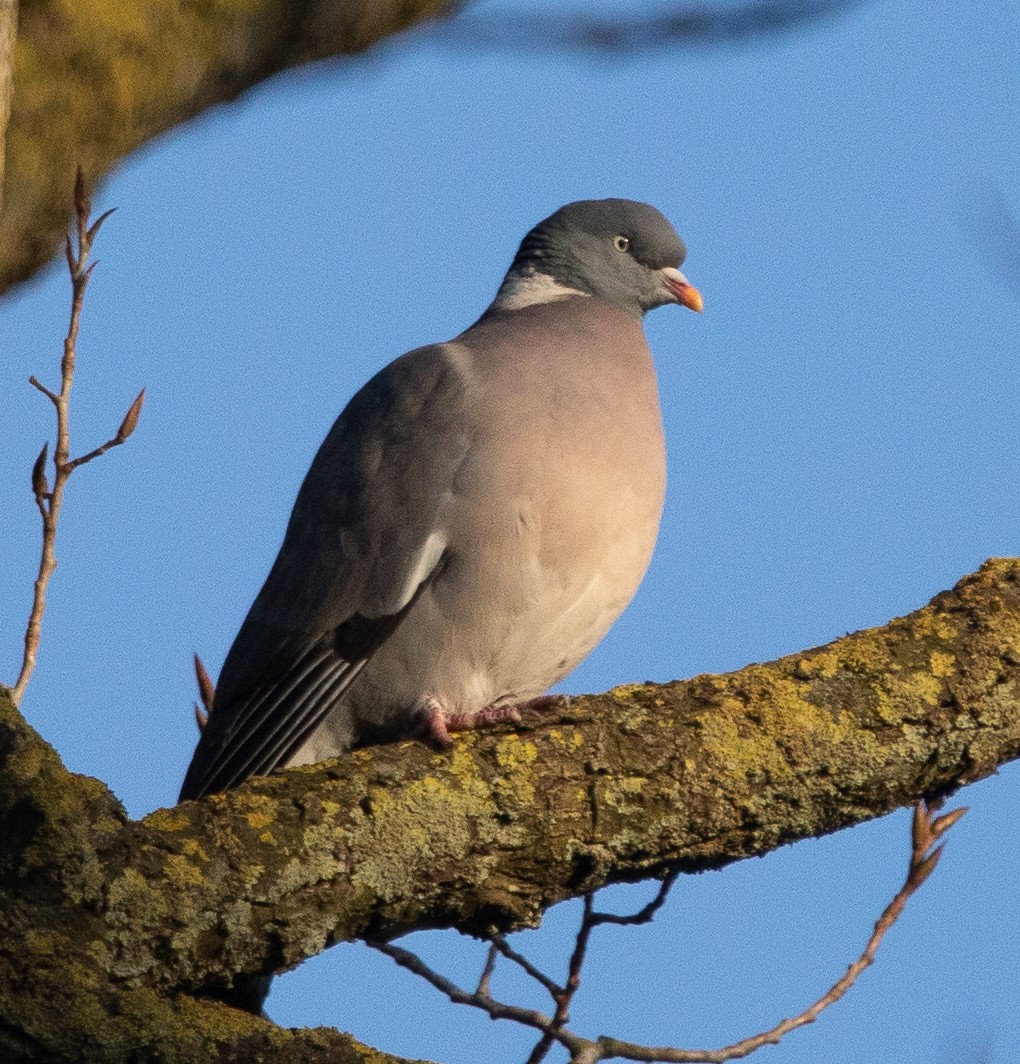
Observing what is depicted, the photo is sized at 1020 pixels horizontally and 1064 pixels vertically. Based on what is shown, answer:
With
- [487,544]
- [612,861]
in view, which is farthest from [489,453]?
[612,861]

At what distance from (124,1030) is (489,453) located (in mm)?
2020

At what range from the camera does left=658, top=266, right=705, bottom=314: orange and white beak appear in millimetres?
5422

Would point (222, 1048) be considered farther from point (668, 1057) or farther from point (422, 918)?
point (668, 1057)

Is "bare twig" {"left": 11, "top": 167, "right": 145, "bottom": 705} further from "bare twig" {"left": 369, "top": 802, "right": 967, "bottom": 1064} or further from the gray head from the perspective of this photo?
the gray head

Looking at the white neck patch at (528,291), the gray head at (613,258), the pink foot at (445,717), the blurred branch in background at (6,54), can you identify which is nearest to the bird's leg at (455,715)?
the pink foot at (445,717)

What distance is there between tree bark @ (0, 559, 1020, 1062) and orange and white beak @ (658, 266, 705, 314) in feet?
7.24

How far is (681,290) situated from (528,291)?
1.73 ft

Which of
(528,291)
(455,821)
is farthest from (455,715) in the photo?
(528,291)

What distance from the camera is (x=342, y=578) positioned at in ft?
13.6

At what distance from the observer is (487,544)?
3.96m

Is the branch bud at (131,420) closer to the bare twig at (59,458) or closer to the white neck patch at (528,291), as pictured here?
the bare twig at (59,458)

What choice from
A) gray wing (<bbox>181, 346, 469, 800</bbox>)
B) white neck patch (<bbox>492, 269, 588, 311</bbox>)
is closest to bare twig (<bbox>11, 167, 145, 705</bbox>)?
gray wing (<bbox>181, 346, 469, 800</bbox>)

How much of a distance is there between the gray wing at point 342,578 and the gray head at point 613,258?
1.13m

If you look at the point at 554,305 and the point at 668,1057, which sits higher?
the point at 554,305
